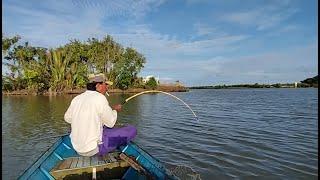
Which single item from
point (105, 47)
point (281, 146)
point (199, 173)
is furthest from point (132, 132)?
point (105, 47)

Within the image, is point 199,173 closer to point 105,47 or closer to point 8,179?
point 8,179

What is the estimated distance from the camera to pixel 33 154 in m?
10.9

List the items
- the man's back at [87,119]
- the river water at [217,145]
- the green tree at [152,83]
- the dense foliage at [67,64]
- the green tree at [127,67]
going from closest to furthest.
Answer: the man's back at [87,119], the river water at [217,145], the dense foliage at [67,64], the green tree at [127,67], the green tree at [152,83]

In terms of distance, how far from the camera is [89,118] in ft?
18.5

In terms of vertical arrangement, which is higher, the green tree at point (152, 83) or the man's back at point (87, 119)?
the green tree at point (152, 83)

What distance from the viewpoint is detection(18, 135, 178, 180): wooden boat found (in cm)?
593

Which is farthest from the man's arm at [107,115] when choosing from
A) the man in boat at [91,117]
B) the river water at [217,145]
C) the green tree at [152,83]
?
the green tree at [152,83]

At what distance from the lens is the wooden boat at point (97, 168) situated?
593 cm

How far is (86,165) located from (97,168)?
207 mm

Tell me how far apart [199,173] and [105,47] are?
5683 cm

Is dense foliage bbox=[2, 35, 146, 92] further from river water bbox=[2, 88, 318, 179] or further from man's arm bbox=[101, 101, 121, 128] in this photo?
man's arm bbox=[101, 101, 121, 128]

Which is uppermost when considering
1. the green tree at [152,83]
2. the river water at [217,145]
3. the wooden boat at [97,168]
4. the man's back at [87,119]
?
the green tree at [152,83]

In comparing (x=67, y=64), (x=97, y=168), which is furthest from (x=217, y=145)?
(x=67, y=64)

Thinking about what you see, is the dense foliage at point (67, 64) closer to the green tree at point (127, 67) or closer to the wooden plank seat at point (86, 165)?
the green tree at point (127, 67)
